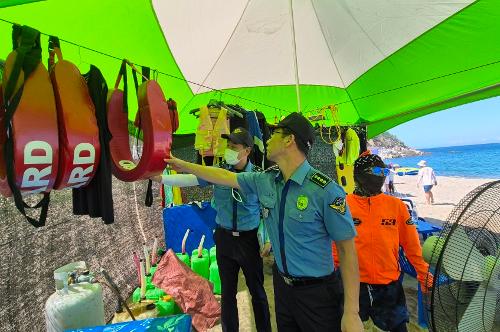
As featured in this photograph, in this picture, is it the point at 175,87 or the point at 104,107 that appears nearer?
the point at 104,107

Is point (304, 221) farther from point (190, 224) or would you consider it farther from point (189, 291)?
point (190, 224)

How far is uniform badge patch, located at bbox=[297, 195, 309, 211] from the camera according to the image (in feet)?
5.51

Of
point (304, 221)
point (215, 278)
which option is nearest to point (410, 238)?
point (304, 221)

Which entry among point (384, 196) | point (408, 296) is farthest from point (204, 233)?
point (384, 196)

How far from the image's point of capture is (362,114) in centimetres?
680

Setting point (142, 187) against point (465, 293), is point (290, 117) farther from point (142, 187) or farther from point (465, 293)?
point (142, 187)

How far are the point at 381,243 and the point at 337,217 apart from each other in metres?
0.64

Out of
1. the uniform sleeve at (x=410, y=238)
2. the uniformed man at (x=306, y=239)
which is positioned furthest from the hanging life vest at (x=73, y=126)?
the uniform sleeve at (x=410, y=238)

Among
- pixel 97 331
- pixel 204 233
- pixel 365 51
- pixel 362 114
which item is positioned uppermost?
pixel 365 51

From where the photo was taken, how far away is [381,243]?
6.63 feet

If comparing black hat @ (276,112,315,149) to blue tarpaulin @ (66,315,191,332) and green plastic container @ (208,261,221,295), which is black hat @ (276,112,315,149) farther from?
green plastic container @ (208,261,221,295)

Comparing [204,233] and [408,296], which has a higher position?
[204,233]

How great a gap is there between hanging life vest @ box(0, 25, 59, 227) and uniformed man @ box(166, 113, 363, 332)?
21.5 inches

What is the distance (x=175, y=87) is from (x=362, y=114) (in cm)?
427
